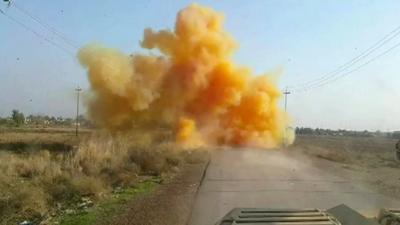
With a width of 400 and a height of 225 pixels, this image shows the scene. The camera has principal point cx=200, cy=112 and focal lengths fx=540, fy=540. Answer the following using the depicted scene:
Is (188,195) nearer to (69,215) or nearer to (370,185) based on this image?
(69,215)

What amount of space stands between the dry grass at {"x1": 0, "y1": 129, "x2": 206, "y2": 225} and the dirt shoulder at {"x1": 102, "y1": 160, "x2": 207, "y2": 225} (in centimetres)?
156

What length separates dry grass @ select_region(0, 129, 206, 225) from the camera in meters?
13.5

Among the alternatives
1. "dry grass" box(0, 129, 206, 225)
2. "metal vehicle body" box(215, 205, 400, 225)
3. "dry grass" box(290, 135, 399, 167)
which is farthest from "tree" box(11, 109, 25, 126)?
"metal vehicle body" box(215, 205, 400, 225)

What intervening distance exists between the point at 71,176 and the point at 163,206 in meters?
5.41

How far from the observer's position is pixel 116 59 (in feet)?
150

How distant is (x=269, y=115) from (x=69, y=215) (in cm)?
4448

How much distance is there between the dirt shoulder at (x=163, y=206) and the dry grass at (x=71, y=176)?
1563mm

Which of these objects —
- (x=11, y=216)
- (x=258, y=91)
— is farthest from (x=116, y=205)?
(x=258, y=91)

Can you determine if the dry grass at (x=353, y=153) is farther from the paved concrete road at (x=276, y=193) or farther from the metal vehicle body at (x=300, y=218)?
the metal vehicle body at (x=300, y=218)

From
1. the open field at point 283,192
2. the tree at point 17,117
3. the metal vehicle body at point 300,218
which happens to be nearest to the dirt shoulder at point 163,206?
the open field at point 283,192

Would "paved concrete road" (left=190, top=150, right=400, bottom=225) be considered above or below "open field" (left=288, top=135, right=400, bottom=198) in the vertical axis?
above

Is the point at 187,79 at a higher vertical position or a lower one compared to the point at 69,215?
higher

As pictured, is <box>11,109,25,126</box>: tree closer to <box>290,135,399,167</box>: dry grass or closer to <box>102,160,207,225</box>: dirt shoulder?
<box>290,135,399,167</box>: dry grass

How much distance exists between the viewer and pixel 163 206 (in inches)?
544
